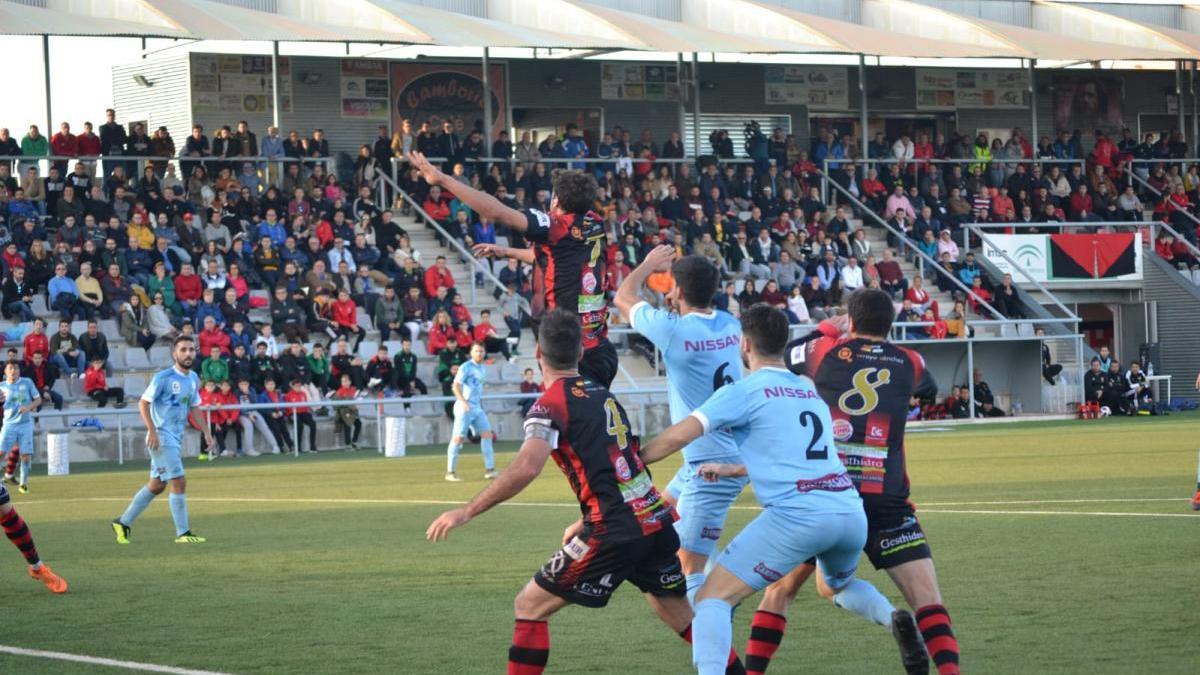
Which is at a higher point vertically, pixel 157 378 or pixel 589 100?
pixel 589 100

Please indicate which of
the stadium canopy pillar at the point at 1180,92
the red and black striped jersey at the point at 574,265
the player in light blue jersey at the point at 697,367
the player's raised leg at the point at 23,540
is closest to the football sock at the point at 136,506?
the player's raised leg at the point at 23,540

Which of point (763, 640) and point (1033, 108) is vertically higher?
point (1033, 108)

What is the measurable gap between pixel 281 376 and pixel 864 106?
18570 millimetres

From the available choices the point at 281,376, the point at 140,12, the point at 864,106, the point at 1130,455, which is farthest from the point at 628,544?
the point at 864,106

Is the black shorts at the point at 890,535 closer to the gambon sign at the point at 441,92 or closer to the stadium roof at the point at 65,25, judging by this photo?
the stadium roof at the point at 65,25

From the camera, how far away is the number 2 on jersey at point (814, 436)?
7.41m

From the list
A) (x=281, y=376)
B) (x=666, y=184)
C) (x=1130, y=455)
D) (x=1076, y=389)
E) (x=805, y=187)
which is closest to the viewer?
(x=1130, y=455)

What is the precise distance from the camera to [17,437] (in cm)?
2391

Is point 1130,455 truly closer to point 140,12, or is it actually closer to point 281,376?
point 281,376

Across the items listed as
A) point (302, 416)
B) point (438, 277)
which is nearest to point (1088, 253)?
point (438, 277)

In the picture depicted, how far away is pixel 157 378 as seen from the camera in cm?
1628

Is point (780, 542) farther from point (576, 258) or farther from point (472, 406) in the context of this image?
point (472, 406)

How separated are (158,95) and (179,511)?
26344mm

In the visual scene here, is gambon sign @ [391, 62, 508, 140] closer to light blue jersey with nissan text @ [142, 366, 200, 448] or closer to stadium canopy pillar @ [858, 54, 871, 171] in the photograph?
stadium canopy pillar @ [858, 54, 871, 171]
